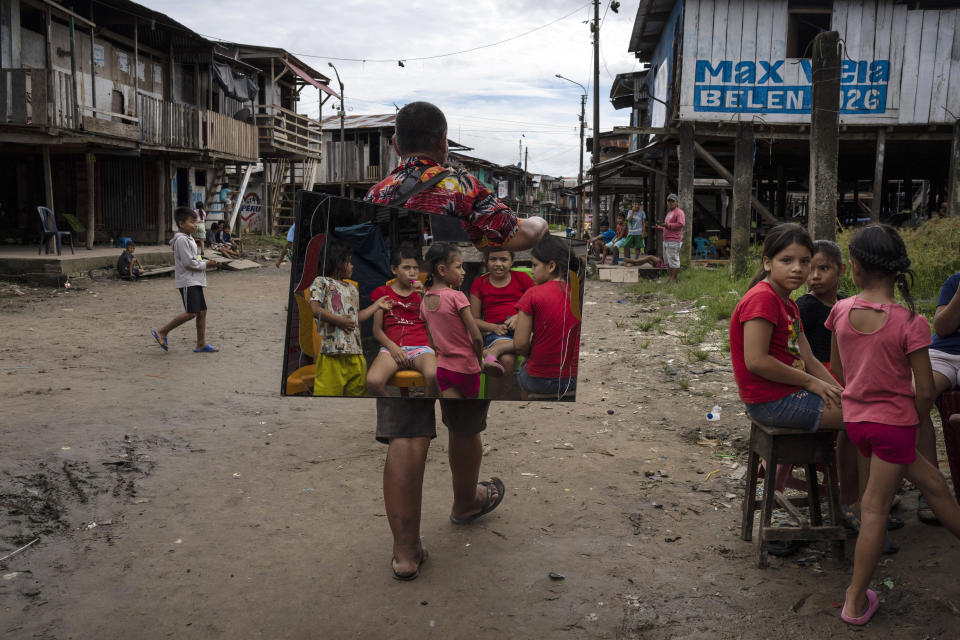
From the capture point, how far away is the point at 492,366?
245 cm

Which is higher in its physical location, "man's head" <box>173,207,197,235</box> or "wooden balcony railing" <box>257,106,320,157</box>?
"wooden balcony railing" <box>257,106,320,157</box>

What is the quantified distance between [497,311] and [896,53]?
47.5 feet

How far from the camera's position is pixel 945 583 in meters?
2.62

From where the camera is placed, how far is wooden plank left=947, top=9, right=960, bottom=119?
1338cm

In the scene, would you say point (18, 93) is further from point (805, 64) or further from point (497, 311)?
point (805, 64)

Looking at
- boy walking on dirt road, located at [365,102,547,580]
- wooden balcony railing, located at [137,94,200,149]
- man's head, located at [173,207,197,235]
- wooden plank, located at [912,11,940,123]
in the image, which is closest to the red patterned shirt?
boy walking on dirt road, located at [365,102,547,580]

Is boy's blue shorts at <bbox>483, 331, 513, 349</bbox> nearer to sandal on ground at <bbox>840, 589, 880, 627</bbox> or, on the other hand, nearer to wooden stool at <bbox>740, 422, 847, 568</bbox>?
wooden stool at <bbox>740, 422, 847, 568</bbox>

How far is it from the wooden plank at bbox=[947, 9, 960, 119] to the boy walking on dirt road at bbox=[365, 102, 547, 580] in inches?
574

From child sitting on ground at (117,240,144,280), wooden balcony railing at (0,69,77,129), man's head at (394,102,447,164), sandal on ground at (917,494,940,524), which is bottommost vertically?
sandal on ground at (917,494,940,524)

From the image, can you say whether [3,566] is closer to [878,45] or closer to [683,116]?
[683,116]

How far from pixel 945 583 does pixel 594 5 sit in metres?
26.3

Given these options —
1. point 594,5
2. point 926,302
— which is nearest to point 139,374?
point 926,302

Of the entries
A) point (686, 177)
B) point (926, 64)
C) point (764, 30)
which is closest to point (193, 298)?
point (686, 177)

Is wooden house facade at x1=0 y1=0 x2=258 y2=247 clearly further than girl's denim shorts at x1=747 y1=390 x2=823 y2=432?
Yes
